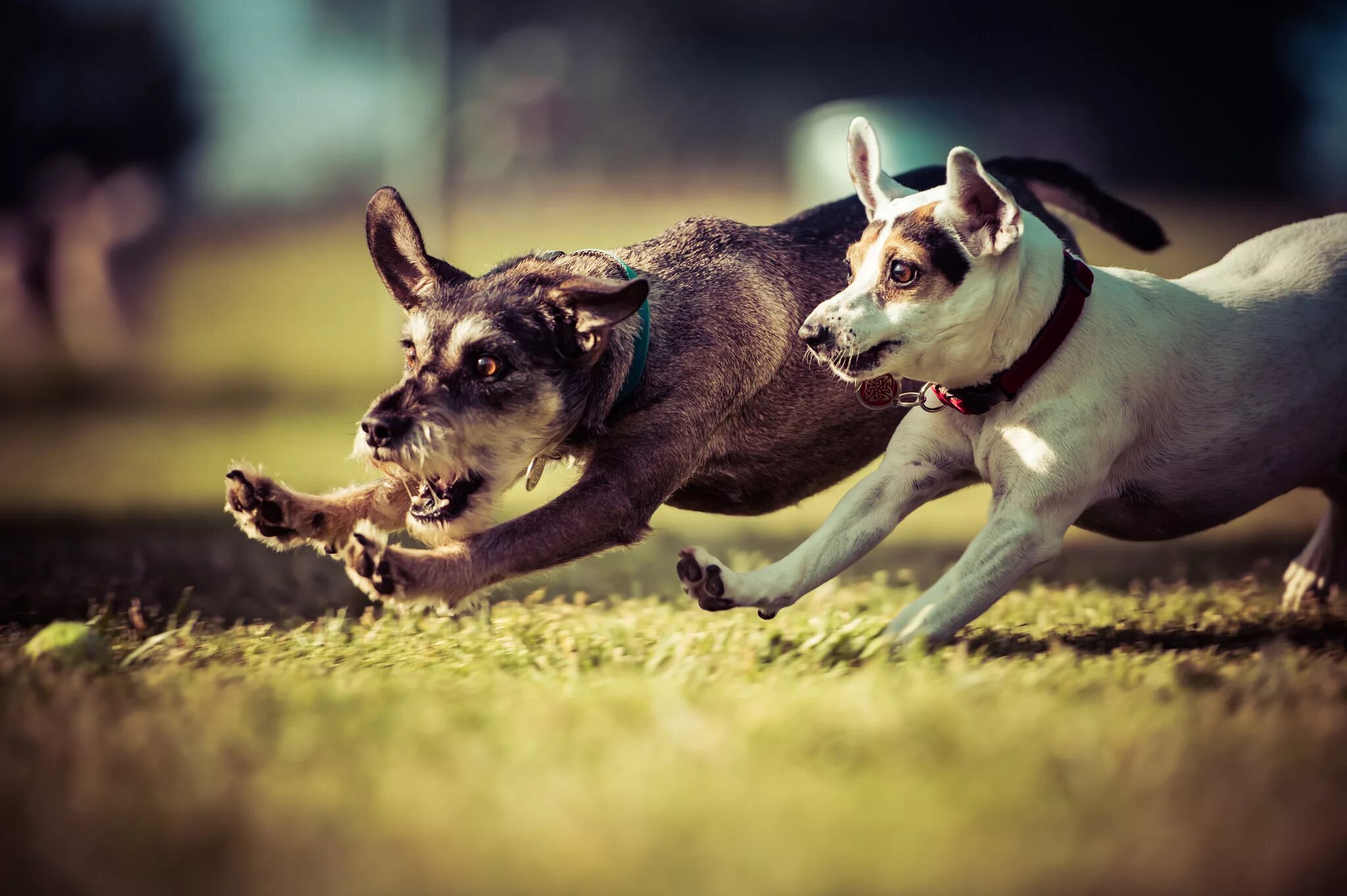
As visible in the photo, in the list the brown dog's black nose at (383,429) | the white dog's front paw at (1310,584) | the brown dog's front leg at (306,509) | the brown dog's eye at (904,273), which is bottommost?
the white dog's front paw at (1310,584)

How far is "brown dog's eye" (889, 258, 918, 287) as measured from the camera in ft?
10.6

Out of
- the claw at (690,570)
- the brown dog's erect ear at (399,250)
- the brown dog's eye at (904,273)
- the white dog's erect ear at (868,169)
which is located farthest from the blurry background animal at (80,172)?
the brown dog's eye at (904,273)

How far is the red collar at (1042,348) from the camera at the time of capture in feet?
10.8

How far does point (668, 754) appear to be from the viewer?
2293 millimetres

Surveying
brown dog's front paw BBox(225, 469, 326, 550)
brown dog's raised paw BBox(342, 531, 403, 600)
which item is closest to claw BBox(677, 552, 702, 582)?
brown dog's raised paw BBox(342, 531, 403, 600)

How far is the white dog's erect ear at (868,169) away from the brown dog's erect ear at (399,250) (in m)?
1.30

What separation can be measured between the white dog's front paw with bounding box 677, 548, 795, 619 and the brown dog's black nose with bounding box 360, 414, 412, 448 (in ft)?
2.77

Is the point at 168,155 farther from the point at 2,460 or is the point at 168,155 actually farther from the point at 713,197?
the point at 2,460

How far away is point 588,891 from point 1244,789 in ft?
4.09

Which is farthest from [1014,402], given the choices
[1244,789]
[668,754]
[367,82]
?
[367,82]

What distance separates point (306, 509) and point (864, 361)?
5.84ft

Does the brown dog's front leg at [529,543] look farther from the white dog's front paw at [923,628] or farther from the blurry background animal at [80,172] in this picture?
the blurry background animal at [80,172]

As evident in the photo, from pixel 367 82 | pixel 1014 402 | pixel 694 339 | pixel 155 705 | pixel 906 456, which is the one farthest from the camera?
pixel 367 82

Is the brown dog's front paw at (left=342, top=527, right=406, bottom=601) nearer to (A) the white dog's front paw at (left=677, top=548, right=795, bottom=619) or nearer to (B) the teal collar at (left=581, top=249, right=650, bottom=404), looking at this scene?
(A) the white dog's front paw at (left=677, top=548, right=795, bottom=619)
